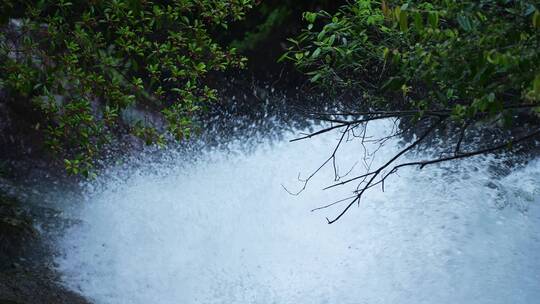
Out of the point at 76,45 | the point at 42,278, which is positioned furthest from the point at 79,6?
the point at 42,278

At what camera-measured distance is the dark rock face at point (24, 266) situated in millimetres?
5625

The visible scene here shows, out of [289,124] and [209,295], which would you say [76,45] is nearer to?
[209,295]

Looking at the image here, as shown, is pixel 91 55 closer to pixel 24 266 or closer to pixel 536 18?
pixel 24 266

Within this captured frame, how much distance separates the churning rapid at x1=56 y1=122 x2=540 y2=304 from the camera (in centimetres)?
615

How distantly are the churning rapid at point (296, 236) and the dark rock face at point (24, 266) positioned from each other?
19cm

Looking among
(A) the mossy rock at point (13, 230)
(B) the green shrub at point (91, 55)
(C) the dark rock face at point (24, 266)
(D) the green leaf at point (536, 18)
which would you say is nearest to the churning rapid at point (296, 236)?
(C) the dark rock face at point (24, 266)

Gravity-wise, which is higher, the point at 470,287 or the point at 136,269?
the point at 136,269

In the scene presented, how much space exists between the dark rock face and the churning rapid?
193 mm

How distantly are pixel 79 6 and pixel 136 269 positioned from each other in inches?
102

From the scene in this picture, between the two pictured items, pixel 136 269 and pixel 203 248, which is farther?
pixel 203 248

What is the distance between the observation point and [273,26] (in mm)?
10609

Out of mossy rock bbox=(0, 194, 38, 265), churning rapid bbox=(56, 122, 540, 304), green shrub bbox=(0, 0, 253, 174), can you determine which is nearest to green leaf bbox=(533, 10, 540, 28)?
green shrub bbox=(0, 0, 253, 174)

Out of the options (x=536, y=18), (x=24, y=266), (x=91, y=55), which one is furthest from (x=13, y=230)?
(x=536, y=18)

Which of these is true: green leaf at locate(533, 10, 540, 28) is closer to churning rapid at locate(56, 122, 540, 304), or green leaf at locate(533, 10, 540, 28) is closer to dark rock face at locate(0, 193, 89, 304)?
churning rapid at locate(56, 122, 540, 304)
